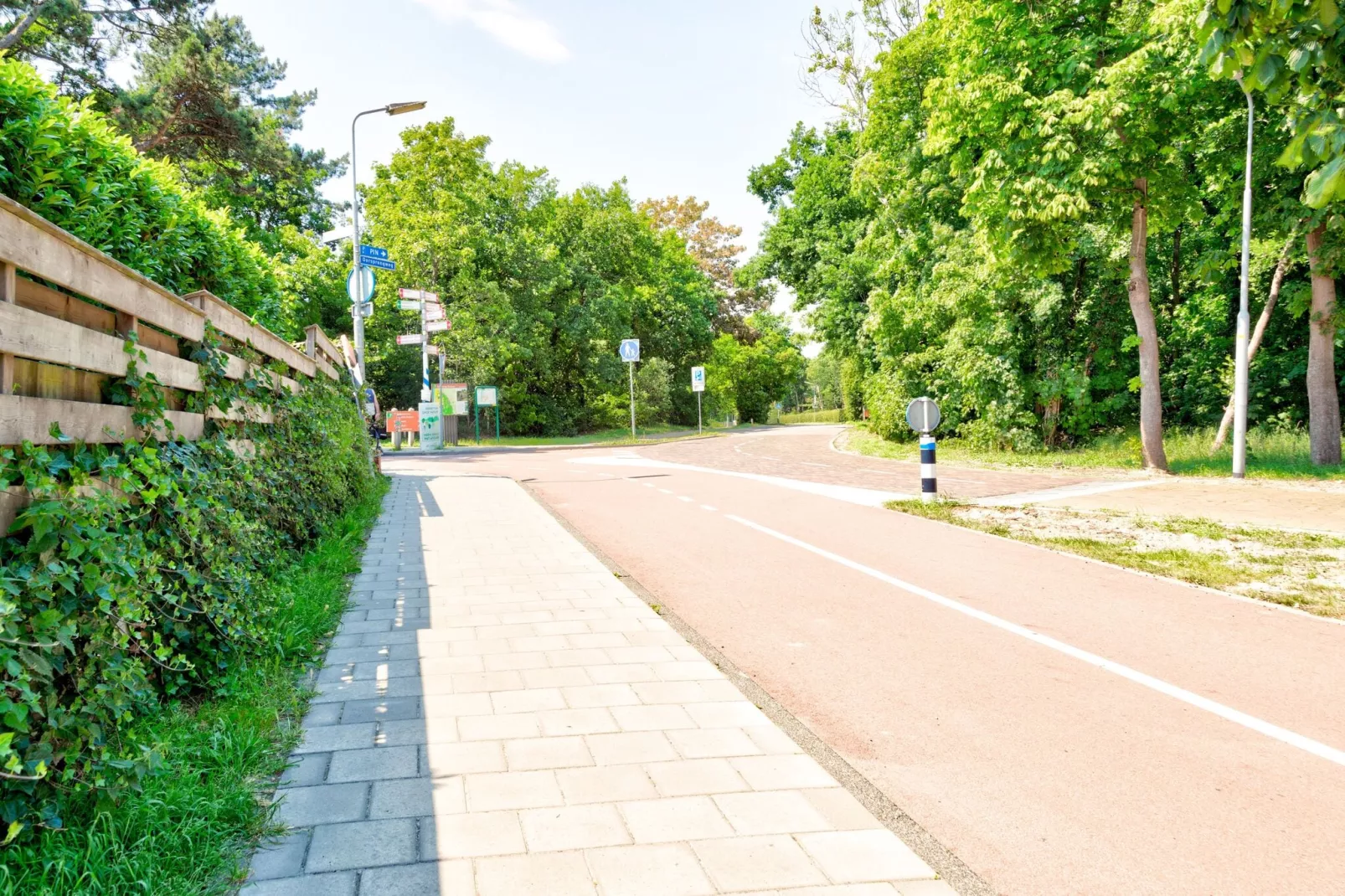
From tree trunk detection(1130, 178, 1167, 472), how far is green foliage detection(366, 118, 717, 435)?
24.1 meters

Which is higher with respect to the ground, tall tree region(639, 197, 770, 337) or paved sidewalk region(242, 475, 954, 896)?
tall tree region(639, 197, 770, 337)

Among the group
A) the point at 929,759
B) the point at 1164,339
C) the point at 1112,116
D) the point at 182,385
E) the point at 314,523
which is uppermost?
the point at 1112,116

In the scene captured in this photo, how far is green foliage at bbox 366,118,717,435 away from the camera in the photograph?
116 ft

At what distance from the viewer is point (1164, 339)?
21.7m

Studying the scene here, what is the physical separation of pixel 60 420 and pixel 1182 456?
20875mm

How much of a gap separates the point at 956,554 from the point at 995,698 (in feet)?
13.7

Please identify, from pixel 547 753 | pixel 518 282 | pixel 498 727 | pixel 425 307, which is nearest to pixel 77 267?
pixel 498 727

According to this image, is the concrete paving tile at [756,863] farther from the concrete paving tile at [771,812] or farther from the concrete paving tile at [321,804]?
the concrete paving tile at [321,804]

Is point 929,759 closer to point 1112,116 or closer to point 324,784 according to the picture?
point 324,784

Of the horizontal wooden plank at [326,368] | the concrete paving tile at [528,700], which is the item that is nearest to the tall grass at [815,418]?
the horizontal wooden plank at [326,368]

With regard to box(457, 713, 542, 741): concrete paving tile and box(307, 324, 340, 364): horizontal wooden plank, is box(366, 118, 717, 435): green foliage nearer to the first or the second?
box(307, 324, 340, 364): horizontal wooden plank

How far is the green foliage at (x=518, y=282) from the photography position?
35.2 metres

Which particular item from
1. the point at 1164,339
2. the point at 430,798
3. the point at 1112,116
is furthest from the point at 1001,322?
the point at 430,798

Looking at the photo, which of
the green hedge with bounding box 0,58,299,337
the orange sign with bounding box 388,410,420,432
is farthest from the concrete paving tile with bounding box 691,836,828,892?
the orange sign with bounding box 388,410,420,432
